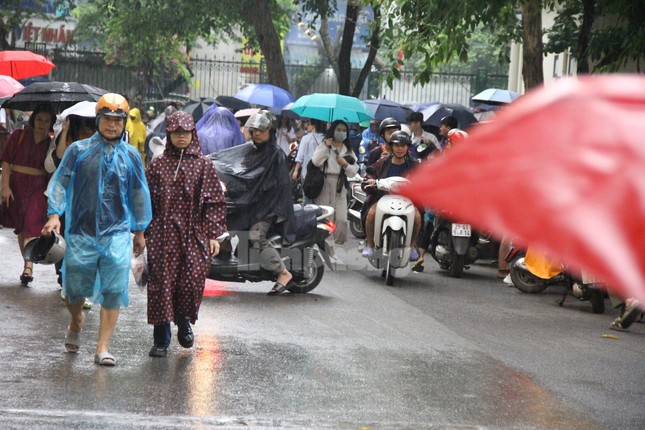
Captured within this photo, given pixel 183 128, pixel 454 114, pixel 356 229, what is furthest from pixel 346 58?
pixel 183 128

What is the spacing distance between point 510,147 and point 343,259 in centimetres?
1422

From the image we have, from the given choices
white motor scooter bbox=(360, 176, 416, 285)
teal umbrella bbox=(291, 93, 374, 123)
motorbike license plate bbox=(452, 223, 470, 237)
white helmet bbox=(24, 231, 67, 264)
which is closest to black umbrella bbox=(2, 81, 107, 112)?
white helmet bbox=(24, 231, 67, 264)

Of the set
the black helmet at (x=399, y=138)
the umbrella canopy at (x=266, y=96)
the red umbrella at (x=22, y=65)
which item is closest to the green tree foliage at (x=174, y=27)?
the umbrella canopy at (x=266, y=96)

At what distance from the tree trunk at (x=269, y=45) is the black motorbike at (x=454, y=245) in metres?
14.1

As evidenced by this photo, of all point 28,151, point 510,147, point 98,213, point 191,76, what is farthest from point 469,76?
point 510,147

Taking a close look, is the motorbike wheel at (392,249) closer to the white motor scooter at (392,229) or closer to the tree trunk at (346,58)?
the white motor scooter at (392,229)

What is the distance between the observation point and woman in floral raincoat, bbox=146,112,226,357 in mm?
8117

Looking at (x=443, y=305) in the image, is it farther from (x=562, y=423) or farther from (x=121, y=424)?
(x=121, y=424)

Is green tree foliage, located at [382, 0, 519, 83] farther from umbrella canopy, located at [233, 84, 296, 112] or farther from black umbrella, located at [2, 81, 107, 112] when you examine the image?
umbrella canopy, located at [233, 84, 296, 112]

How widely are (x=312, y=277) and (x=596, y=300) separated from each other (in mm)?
2881

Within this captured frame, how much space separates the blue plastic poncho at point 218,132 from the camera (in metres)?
16.5

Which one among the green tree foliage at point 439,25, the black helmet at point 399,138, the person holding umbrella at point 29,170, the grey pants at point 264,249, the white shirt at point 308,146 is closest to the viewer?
the person holding umbrella at point 29,170

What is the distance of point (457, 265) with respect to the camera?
14375 mm

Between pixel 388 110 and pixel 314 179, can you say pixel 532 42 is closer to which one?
pixel 314 179
